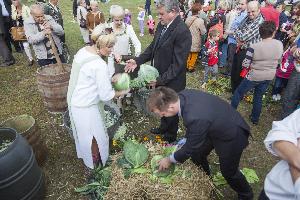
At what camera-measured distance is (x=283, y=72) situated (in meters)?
6.55

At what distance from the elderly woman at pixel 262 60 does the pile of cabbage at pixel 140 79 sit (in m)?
1.94

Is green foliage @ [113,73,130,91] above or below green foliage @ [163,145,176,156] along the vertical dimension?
above

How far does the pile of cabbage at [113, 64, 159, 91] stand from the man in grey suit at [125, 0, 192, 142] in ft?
0.36

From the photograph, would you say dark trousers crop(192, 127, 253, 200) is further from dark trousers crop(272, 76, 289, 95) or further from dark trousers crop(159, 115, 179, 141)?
dark trousers crop(272, 76, 289, 95)

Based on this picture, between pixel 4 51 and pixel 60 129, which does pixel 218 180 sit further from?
pixel 4 51

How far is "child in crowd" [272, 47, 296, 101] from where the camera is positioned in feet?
20.9

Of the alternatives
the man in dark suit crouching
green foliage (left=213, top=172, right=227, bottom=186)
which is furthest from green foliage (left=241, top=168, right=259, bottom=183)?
the man in dark suit crouching

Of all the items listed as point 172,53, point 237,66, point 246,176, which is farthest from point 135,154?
point 237,66

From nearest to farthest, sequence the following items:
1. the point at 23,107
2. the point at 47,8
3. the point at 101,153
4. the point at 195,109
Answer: the point at 195,109 → the point at 101,153 → the point at 23,107 → the point at 47,8

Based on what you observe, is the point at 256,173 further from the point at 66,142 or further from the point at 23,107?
the point at 23,107

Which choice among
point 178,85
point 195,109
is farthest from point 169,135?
point 195,109

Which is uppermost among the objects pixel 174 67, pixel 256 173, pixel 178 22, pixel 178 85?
pixel 178 22

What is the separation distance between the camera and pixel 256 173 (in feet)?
15.6

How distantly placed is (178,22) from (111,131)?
2.12 m
